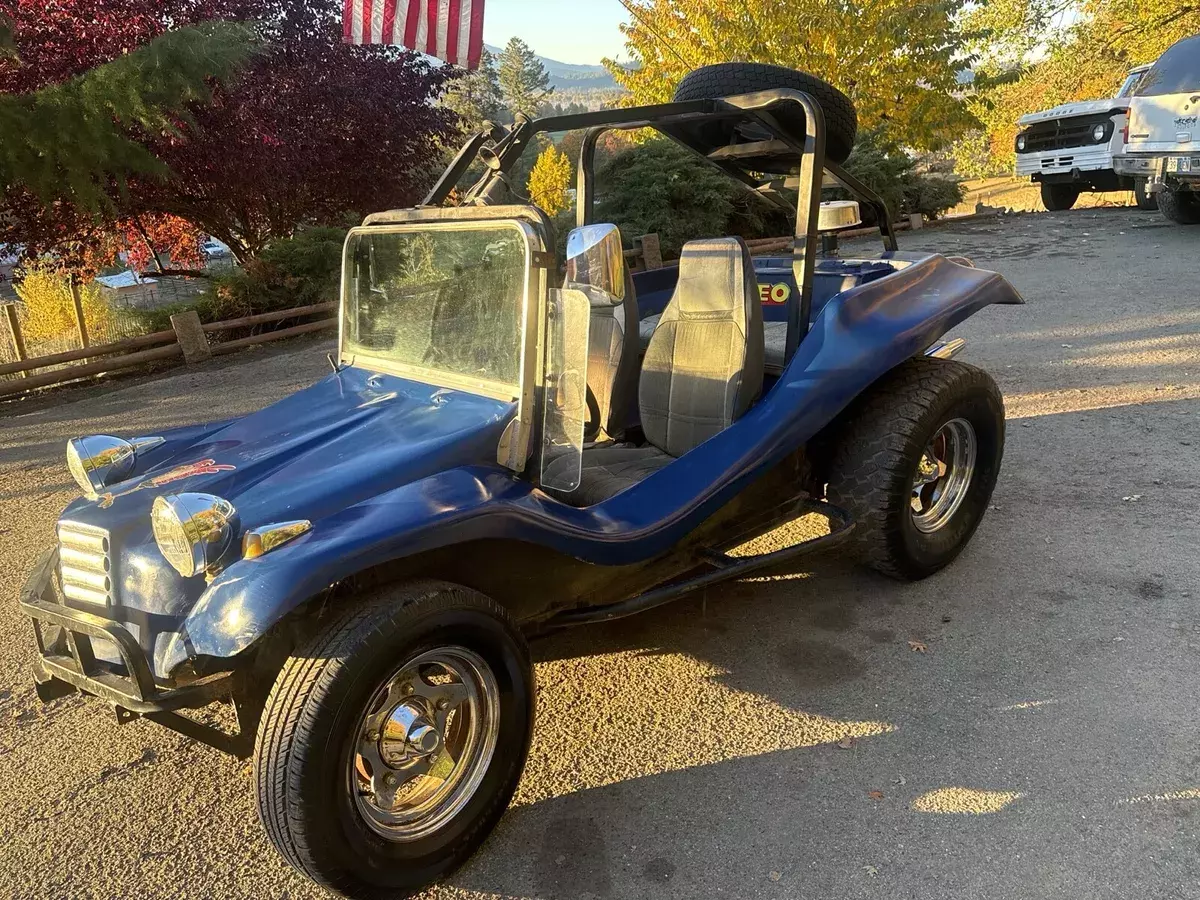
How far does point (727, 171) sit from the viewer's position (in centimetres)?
427

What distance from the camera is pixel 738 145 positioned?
12.6 ft

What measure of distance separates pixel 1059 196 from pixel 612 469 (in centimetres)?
1684

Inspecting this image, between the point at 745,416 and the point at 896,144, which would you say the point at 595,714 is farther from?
the point at 896,144

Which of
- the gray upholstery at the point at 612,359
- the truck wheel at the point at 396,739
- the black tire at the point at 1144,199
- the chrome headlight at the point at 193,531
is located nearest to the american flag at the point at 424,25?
the gray upholstery at the point at 612,359

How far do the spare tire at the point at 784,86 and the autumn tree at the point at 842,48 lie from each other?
11.7m

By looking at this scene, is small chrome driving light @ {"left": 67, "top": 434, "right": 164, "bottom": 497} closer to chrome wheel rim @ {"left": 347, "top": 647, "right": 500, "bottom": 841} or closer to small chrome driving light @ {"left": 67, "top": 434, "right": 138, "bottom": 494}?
small chrome driving light @ {"left": 67, "top": 434, "right": 138, "bottom": 494}

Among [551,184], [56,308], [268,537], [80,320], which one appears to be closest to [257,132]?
[80,320]

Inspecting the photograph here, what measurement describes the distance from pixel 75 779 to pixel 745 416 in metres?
2.55

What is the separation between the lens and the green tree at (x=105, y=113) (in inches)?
327

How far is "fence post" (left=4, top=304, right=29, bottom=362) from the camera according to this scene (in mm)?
9430

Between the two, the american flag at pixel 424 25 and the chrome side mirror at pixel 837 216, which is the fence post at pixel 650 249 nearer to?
the american flag at pixel 424 25

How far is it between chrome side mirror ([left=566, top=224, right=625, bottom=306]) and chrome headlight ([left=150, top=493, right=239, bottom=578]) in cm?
116

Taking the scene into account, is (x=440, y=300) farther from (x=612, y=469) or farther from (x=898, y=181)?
(x=898, y=181)

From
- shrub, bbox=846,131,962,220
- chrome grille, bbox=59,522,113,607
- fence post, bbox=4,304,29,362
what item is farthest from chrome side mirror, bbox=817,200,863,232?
shrub, bbox=846,131,962,220
